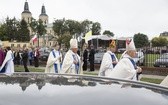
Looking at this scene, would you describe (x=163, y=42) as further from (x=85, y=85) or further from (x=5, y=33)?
(x=85, y=85)

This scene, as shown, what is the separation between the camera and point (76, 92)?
349cm

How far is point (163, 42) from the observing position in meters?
146

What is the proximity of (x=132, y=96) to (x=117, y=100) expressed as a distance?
17cm

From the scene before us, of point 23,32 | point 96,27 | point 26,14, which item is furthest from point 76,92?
point 26,14

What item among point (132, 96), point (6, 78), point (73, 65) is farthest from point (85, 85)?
point (73, 65)

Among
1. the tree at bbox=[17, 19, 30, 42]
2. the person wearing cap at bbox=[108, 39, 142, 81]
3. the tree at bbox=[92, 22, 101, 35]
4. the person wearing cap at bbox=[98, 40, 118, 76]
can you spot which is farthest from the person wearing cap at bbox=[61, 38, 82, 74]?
the tree at bbox=[92, 22, 101, 35]

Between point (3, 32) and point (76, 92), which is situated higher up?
point (3, 32)

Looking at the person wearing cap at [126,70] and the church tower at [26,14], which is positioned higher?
the church tower at [26,14]

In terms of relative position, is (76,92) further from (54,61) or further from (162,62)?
(162,62)

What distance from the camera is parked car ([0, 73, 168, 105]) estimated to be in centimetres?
329

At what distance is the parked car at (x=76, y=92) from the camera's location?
10.8 feet

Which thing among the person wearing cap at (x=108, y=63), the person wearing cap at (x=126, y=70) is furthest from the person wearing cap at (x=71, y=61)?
the person wearing cap at (x=126, y=70)

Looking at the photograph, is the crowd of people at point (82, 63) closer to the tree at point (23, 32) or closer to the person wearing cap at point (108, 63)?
the person wearing cap at point (108, 63)

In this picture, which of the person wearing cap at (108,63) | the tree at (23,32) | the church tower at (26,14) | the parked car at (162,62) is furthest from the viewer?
the church tower at (26,14)
